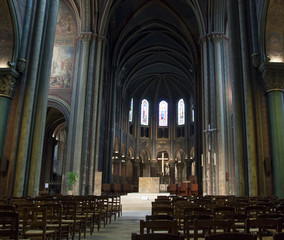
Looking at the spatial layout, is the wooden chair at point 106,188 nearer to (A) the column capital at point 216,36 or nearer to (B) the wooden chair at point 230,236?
(A) the column capital at point 216,36

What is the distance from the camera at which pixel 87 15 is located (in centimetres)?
2308

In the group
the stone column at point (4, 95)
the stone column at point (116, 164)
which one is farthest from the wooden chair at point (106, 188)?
the stone column at point (4, 95)

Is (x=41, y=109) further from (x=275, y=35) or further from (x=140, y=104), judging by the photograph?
(x=140, y=104)

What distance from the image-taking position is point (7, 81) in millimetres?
11641

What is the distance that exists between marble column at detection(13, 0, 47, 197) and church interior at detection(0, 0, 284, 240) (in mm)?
41

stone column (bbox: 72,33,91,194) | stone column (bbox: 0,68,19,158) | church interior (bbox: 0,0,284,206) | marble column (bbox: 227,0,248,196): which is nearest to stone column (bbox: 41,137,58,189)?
church interior (bbox: 0,0,284,206)

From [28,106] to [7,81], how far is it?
120 centimetres

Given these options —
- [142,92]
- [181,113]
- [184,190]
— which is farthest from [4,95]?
[181,113]

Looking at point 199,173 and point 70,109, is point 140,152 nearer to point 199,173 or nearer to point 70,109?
point 199,173

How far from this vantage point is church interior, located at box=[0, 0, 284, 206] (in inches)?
465

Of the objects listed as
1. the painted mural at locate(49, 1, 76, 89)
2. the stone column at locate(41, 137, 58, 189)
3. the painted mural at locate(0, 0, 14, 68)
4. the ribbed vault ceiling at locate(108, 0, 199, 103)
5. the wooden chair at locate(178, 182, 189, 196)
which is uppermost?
the ribbed vault ceiling at locate(108, 0, 199, 103)

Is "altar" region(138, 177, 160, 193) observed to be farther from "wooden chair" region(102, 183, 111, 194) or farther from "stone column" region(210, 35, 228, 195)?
"stone column" region(210, 35, 228, 195)

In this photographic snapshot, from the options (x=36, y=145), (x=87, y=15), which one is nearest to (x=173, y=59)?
(x=87, y=15)

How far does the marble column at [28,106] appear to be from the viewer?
37.6 feet
